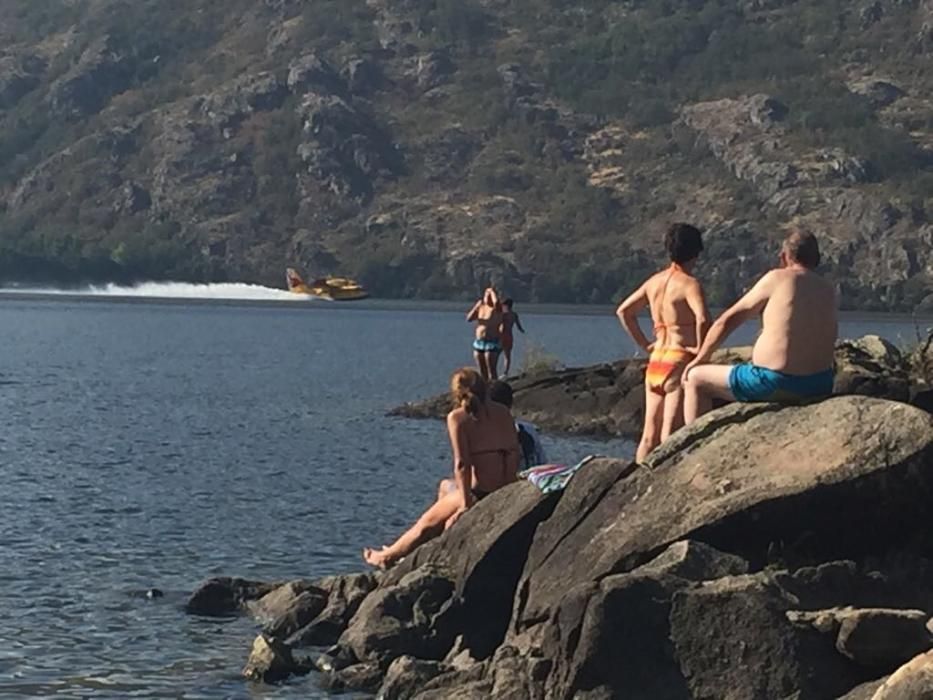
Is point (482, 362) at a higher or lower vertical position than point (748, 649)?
higher

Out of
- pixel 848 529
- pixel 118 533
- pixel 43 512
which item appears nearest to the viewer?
pixel 848 529

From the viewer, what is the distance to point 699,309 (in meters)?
16.1

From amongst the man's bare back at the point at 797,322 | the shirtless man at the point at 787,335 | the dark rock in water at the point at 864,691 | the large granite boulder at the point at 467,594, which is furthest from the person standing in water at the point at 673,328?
the dark rock in water at the point at 864,691

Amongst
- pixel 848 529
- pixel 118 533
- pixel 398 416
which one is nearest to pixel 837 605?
pixel 848 529

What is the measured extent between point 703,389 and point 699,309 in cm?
77

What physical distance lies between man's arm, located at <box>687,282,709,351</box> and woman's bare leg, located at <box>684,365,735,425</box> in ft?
1.38

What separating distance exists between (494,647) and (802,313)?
3864 mm

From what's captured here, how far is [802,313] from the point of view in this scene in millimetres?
15031

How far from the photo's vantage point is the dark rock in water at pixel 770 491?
14.6 m

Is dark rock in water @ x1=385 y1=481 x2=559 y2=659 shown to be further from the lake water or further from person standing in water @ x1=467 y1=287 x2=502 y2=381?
person standing in water @ x1=467 y1=287 x2=502 y2=381

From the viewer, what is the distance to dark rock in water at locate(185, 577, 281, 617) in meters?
20.3

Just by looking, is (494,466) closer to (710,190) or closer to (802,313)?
(802,313)

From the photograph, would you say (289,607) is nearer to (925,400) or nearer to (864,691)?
(925,400)

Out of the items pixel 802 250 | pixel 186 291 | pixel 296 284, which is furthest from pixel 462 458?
pixel 186 291
